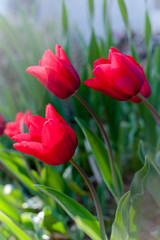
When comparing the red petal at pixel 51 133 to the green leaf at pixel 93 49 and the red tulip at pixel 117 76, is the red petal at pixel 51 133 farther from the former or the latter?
the green leaf at pixel 93 49

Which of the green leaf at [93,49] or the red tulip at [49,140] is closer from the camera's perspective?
the red tulip at [49,140]

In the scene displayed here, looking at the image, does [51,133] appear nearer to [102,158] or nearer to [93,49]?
[102,158]

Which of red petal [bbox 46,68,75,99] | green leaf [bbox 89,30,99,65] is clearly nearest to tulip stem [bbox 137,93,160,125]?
red petal [bbox 46,68,75,99]

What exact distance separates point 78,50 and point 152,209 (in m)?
2.43

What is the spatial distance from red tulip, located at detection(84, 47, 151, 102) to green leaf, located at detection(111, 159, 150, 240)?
146 mm

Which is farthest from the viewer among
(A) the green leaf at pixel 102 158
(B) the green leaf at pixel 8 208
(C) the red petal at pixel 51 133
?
(B) the green leaf at pixel 8 208

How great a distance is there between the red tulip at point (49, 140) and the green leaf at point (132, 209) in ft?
0.48

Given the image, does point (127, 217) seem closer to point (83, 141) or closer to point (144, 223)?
point (144, 223)

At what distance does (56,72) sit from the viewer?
641 millimetres

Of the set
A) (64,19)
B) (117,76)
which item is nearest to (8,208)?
(117,76)

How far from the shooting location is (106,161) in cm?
82

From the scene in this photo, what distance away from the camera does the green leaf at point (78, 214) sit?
0.63 m

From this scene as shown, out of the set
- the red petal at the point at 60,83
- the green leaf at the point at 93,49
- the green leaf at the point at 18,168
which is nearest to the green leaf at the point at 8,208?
the green leaf at the point at 18,168

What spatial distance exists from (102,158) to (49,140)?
0.90 ft
